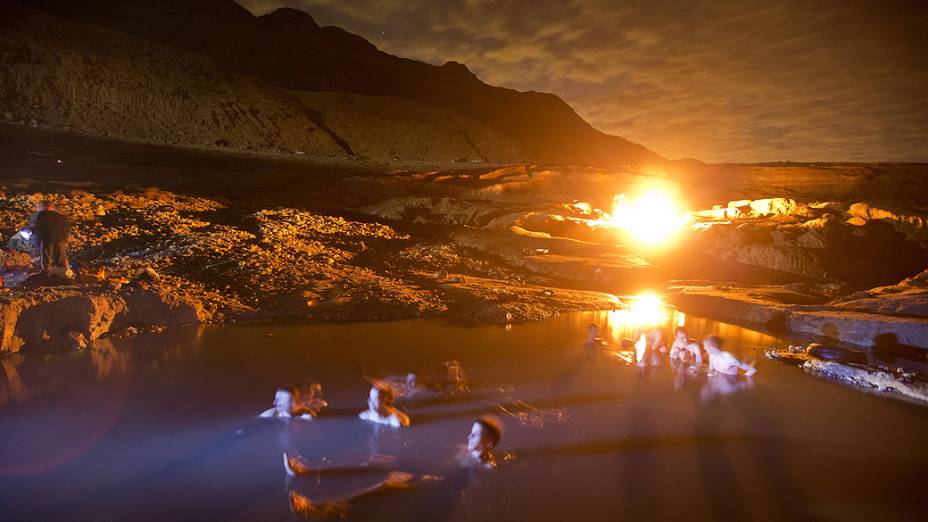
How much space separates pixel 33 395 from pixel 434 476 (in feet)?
14.1

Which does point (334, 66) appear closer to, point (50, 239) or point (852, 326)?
Result: point (50, 239)

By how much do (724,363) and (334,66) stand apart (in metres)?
51.9

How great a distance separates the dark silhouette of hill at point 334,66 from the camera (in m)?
41.5

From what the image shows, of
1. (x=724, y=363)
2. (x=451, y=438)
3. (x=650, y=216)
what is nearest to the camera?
(x=451, y=438)

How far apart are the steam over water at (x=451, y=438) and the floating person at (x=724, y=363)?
227 mm

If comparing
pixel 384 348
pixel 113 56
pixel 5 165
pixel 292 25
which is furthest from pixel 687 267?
pixel 292 25

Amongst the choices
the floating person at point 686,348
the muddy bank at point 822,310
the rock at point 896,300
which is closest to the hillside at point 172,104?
the muddy bank at point 822,310

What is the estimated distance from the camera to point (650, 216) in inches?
709

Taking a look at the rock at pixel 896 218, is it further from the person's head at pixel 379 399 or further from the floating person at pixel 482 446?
the person's head at pixel 379 399

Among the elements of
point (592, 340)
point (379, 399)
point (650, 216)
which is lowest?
point (379, 399)

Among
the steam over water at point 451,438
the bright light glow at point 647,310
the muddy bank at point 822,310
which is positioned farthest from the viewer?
the bright light glow at point 647,310

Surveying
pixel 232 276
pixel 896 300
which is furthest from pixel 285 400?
pixel 896 300

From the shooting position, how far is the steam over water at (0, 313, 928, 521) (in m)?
3.52

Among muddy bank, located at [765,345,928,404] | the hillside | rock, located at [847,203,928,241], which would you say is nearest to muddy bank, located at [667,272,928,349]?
muddy bank, located at [765,345,928,404]
